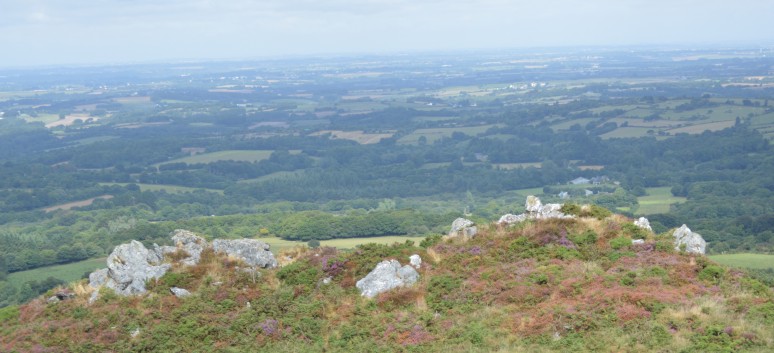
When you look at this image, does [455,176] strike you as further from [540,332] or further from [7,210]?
[540,332]

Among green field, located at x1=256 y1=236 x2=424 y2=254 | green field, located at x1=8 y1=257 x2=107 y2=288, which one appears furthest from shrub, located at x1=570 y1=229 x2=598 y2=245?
green field, located at x1=8 y1=257 x2=107 y2=288

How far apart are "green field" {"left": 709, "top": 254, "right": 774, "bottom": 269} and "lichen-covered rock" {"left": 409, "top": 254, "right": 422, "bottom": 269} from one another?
3445cm

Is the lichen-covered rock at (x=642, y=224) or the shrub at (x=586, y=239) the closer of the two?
the shrub at (x=586, y=239)

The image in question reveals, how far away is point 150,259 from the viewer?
37594mm

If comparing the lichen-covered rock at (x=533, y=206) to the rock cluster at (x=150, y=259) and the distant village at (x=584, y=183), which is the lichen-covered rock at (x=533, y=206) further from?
the distant village at (x=584, y=183)

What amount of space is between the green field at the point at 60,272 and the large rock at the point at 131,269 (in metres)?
46.1

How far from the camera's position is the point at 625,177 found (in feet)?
573

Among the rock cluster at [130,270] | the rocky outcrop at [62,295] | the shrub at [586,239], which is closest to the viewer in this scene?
the rock cluster at [130,270]

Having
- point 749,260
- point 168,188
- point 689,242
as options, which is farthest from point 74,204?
point 689,242

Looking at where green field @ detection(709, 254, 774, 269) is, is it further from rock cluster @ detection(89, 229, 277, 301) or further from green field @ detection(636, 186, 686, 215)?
green field @ detection(636, 186, 686, 215)

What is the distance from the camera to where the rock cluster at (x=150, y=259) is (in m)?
35.8

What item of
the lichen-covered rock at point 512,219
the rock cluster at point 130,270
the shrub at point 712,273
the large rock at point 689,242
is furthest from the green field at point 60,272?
the shrub at point 712,273

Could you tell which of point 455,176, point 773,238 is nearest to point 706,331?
point 773,238

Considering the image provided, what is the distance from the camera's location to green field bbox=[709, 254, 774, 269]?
62719 mm
